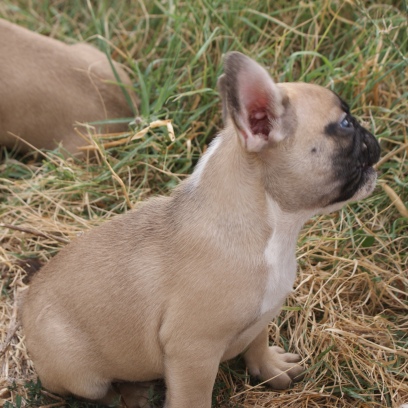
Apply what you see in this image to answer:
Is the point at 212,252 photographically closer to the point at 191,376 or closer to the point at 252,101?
the point at 191,376

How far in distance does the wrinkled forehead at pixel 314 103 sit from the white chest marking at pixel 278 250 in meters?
0.42

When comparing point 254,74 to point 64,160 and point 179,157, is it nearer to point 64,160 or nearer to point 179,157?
point 179,157

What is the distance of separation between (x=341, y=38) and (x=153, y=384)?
9.97 ft

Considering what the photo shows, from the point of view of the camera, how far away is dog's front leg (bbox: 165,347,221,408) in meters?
3.46

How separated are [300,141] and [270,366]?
4.77 ft

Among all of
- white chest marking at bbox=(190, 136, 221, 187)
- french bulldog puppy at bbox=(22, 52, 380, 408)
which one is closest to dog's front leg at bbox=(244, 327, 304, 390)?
french bulldog puppy at bbox=(22, 52, 380, 408)

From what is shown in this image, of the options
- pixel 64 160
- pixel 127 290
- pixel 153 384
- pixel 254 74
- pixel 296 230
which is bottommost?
pixel 153 384

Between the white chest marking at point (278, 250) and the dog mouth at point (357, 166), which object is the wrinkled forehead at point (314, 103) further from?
the white chest marking at point (278, 250)

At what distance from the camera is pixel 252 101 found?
3.19 meters

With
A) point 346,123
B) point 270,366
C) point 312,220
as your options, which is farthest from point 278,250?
point 312,220

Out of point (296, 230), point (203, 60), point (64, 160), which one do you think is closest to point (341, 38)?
point (203, 60)

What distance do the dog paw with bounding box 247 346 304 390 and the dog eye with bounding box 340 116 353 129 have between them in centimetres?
145

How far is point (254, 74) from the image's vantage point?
10.2 ft

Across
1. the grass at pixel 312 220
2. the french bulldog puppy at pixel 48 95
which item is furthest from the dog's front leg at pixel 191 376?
the french bulldog puppy at pixel 48 95
